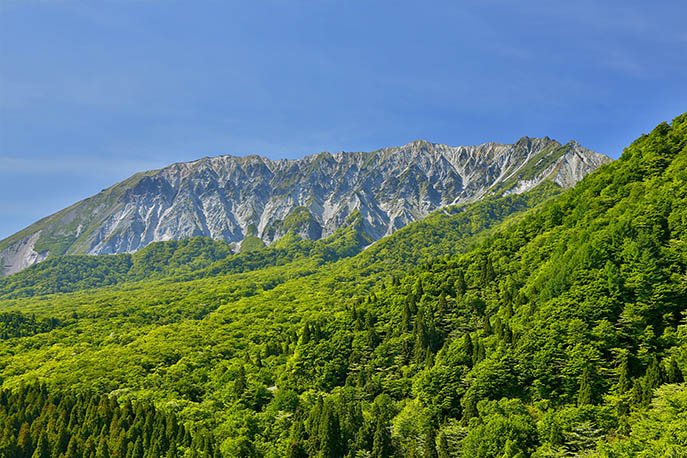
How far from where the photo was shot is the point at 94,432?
11588cm

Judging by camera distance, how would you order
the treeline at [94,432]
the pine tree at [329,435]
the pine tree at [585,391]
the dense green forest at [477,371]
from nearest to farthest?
the dense green forest at [477,371] < the pine tree at [585,391] < the pine tree at [329,435] < the treeline at [94,432]

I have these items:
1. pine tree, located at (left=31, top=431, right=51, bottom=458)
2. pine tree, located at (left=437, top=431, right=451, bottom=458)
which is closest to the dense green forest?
pine tree, located at (left=31, top=431, right=51, bottom=458)

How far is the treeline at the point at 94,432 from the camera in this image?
350 ft

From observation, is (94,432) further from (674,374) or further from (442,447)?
(674,374)

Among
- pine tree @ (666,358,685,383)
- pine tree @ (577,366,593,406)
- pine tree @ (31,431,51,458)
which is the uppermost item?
pine tree @ (666,358,685,383)

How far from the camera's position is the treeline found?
107 meters

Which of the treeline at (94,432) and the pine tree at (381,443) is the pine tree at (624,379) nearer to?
the pine tree at (381,443)

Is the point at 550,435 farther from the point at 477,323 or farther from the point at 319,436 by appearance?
the point at 477,323

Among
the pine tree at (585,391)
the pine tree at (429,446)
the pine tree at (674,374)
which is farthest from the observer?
the pine tree at (585,391)

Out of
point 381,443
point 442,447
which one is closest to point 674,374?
point 442,447

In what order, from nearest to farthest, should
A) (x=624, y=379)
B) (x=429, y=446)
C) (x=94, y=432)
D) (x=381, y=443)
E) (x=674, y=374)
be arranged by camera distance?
1. (x=674, y=374)
2. (x=624, y=379)
3. (x=429, y=446)
4. (x=381, y=443)
5. (x=94, y=432)

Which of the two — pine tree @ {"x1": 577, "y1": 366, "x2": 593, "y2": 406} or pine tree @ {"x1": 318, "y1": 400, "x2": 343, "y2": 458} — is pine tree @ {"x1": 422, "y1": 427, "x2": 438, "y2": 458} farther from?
pine tree @ {"x1": 577, "y1": 366, "x2": 593, "y2": 406}

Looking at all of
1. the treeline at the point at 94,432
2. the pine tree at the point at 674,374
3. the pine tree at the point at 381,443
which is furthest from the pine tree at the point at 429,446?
the treeline at the point at 94,432

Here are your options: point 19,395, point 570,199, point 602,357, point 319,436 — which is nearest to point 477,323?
point 602,357
